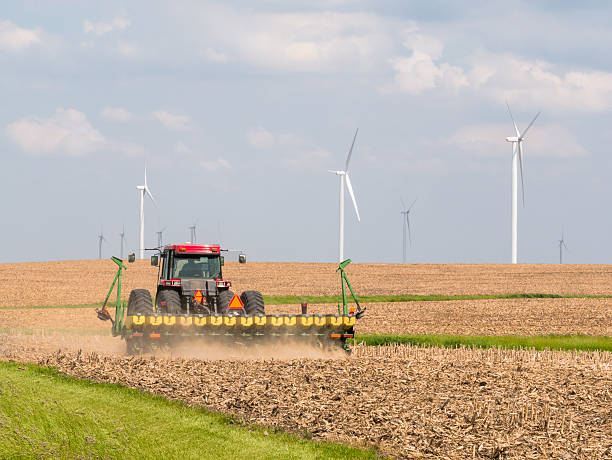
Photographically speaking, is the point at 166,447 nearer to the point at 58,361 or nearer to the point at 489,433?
the point at 489,433

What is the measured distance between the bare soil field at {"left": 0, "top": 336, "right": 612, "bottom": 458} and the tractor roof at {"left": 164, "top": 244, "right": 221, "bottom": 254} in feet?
12.4

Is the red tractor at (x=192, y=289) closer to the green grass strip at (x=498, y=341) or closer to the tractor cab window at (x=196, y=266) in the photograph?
the tractor cab window at (x=196, y=266)

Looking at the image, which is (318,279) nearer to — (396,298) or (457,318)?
(396,298)

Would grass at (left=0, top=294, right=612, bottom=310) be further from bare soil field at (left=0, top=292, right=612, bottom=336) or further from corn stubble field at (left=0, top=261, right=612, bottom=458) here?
corn stubble field at (left=0, top=261, right=612, bottom=458)

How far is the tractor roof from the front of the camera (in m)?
22.3

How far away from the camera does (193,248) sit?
73.4 ft

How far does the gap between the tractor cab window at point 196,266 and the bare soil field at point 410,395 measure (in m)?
3.53

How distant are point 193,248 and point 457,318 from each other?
56.3 feet

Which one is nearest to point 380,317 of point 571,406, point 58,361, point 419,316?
point 419,316

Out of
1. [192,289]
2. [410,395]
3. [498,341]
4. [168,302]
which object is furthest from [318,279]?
[410,395]

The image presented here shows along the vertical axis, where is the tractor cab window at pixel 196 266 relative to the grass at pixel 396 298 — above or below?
above

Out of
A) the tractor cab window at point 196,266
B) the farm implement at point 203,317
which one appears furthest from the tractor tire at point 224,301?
the tractor cab window at point 196,266

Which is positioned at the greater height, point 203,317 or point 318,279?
point 318,279

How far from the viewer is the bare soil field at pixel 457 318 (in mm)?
30641
